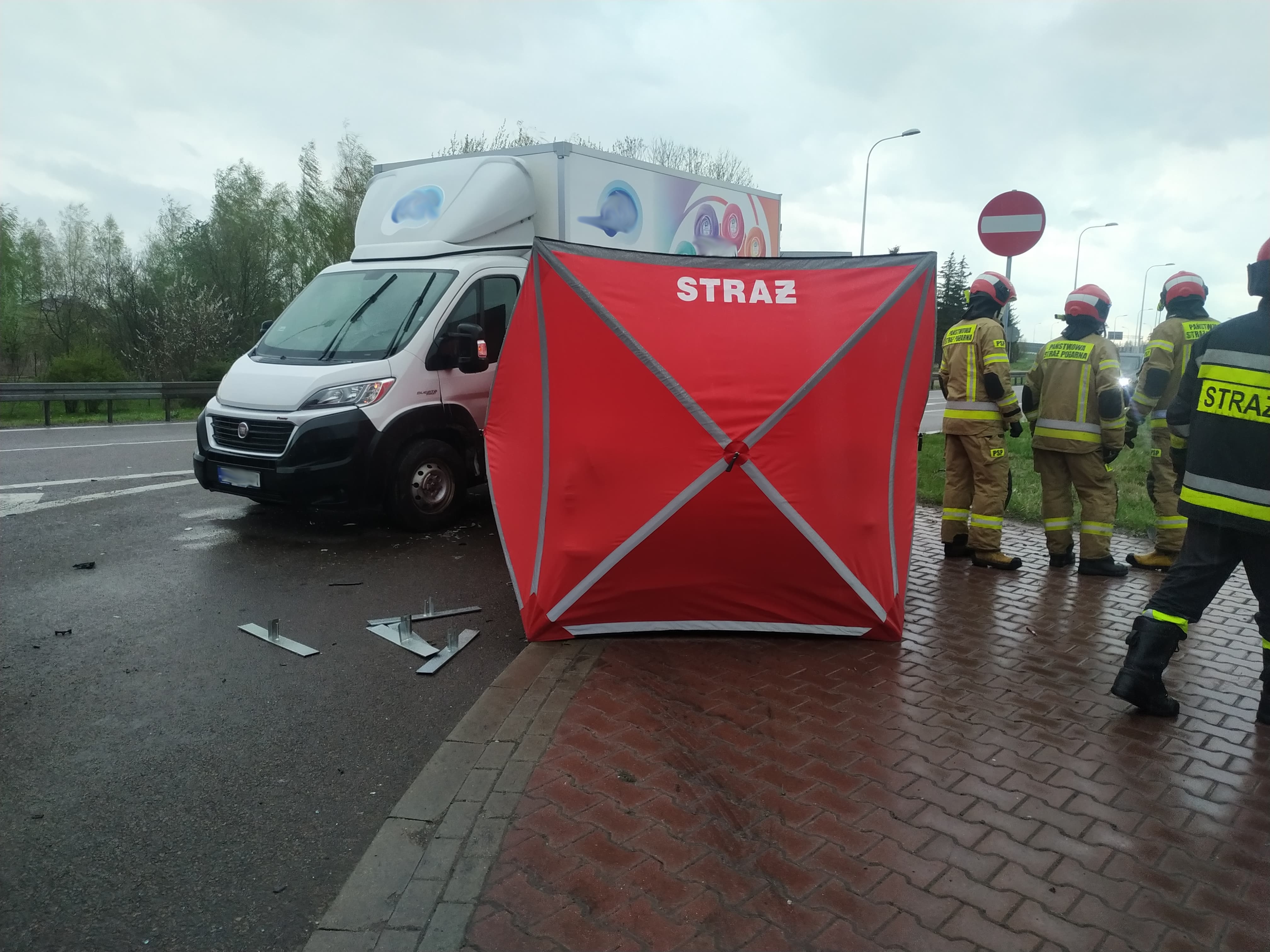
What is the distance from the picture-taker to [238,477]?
7.25 metres

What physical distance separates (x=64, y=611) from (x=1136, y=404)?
728cm

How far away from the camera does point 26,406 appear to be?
68.9ft

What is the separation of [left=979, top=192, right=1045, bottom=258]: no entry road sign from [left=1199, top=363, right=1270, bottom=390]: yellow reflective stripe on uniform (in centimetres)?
381

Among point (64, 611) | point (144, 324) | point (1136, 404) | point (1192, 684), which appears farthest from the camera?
point (144, 324)

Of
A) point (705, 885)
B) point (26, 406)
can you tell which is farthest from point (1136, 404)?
point (26, 406)

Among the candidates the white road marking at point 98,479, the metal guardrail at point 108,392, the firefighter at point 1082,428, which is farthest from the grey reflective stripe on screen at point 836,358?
the metal guardrail at point 108,392

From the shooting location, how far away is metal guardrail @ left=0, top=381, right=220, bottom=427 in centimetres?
1694

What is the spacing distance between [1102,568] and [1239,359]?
2.81 metres

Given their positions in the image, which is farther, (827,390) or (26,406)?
(26,406)

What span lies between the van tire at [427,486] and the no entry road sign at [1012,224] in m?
5.01

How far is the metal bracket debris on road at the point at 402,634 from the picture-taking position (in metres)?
4.94

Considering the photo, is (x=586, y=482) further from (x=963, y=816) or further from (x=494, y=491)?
(x=963, y=816)

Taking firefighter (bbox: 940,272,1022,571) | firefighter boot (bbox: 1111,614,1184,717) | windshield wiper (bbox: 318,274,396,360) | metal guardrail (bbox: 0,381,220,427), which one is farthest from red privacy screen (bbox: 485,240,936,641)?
metal guardrail (bbox: 0,381,220,427)

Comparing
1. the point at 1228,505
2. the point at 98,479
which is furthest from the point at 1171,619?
the point at 98,479
